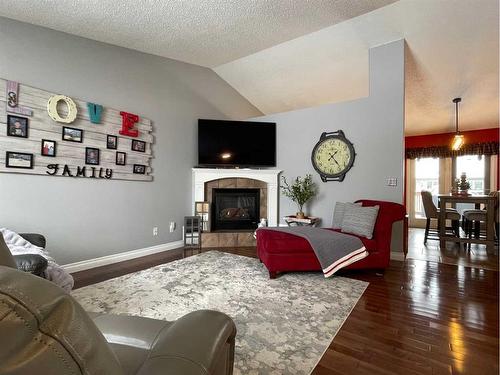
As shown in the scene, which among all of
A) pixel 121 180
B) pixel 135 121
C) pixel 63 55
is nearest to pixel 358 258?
pixel 121 180

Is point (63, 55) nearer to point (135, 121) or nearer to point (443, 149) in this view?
point (135, 121)

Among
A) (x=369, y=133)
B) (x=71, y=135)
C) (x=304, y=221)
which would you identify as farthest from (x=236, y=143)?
(x=71, y=135)

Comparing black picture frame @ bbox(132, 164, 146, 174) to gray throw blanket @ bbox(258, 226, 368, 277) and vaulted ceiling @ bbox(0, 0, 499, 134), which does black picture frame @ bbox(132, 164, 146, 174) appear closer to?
vaulted ceiling @ bbox(0, 0, 499, 134)

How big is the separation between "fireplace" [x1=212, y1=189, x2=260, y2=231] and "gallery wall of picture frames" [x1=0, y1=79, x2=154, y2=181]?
1363mm

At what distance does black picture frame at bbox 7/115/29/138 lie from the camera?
2537mm

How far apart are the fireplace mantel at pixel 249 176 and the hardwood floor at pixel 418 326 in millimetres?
1844

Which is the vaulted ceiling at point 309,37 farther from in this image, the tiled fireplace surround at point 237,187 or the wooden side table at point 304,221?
the wooden side table at point 304,221

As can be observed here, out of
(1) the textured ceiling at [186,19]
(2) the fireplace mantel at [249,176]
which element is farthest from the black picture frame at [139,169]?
(1) the textured ceiling at [186,19]

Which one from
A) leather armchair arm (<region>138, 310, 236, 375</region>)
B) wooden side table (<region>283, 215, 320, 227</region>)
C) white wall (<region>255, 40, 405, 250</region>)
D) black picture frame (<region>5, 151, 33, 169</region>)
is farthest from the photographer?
wooden side table (<region>283, 215, 320, 227</region>)

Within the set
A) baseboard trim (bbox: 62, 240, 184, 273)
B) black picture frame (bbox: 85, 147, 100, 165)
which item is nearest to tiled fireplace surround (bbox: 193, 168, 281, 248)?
baseboard trim (bbox: 62, 240, 184, 273)

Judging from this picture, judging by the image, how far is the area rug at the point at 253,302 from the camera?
154 cm

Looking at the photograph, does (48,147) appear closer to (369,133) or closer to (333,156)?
(333,156)

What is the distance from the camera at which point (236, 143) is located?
4.60 m

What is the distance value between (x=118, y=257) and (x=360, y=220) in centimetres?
317
